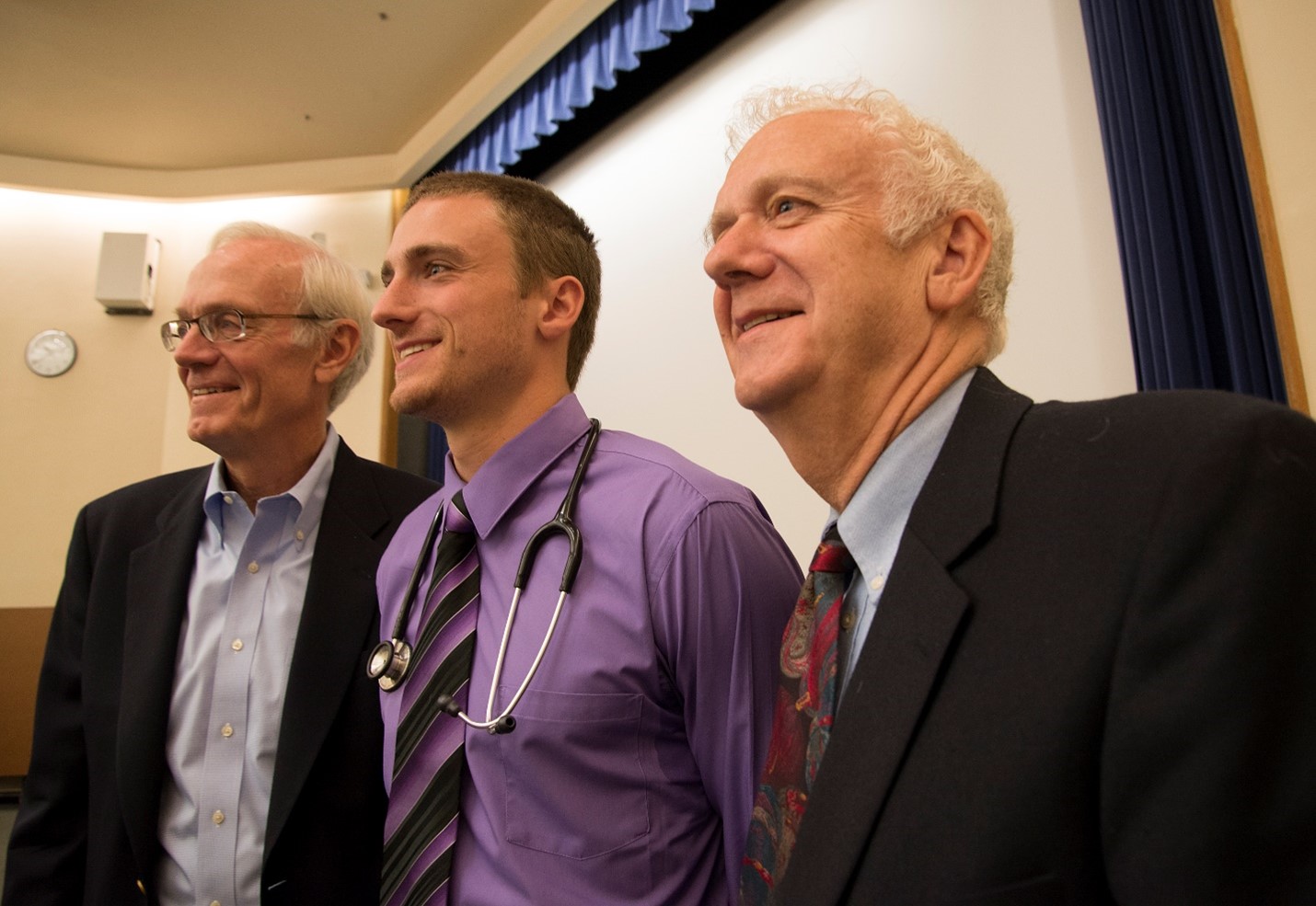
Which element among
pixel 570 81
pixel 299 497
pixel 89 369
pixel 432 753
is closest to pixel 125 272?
pixel 89 369

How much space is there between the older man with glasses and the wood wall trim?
1.88m

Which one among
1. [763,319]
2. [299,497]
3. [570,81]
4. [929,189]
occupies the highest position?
[570,81]

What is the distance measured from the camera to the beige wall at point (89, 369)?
16.1 feet

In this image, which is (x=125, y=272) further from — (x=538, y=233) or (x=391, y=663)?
(x=391, y=663)

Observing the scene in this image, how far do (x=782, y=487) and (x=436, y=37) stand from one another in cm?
292

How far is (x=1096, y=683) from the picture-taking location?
60 centimetres

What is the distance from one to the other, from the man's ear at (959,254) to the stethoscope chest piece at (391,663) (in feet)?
3.01

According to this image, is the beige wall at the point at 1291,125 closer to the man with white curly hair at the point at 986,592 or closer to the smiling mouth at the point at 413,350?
the man with white curly hair at the point at 986,592

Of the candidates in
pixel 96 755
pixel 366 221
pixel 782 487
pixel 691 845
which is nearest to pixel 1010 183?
pixel 782 487

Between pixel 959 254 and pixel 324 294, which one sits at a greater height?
pixel 324 294

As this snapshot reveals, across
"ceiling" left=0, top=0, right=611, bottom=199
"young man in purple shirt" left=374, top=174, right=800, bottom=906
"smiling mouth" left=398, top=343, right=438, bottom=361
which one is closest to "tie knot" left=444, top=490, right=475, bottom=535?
"young man in purple shirt" left=374, top=174, right=800, bottom=906

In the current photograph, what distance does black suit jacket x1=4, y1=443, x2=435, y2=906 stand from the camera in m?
1.39

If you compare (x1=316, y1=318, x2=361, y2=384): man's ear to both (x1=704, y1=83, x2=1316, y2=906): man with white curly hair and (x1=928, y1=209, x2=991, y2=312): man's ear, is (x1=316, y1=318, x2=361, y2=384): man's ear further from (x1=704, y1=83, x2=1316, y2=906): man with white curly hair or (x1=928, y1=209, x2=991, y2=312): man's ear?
(x1=928, y1=209, x2=991, y2=312): man's ear

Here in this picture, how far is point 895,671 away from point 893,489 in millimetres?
246
